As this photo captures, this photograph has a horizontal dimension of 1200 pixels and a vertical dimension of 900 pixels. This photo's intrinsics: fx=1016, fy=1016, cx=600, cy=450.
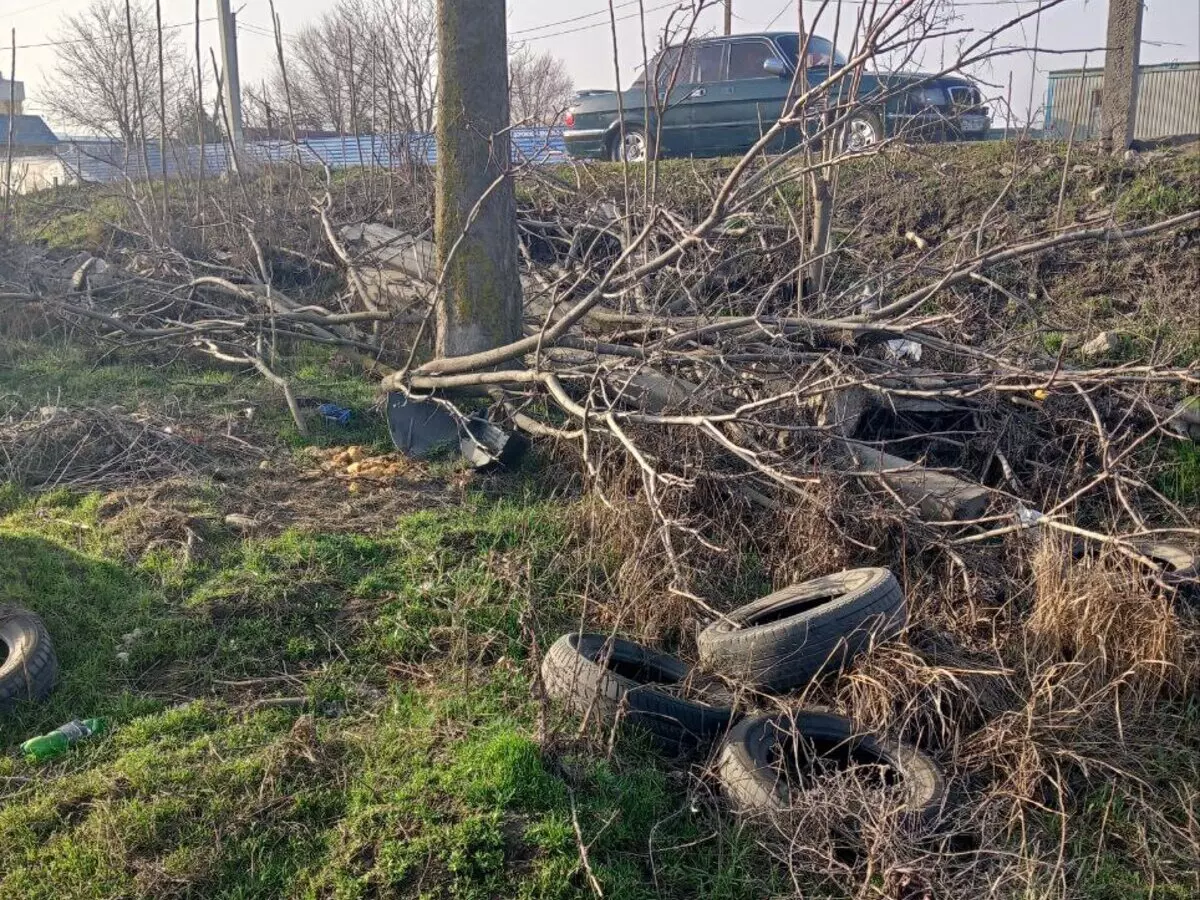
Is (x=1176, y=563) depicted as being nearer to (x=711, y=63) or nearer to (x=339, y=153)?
(x=711, y=63)

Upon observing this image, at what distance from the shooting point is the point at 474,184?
729 cm

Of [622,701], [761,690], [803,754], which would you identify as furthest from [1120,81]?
[622,701]

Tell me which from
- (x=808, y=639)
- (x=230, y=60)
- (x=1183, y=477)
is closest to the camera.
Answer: (x=808, y=639)

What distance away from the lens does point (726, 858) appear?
348cm

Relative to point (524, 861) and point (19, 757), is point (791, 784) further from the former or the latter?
point (19, 757)

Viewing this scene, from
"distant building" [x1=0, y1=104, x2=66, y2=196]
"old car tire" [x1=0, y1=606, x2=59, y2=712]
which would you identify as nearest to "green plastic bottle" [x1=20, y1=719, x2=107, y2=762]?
"old car tire" [x1=0, y1=606, x2=59, y2=712]

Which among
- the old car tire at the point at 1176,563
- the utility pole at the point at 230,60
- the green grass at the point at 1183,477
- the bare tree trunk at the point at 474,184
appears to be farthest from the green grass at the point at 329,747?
the utility pole at the point at 230,60

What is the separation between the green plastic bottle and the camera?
3881 millimetres

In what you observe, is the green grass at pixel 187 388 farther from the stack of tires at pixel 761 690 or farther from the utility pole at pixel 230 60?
→ the utility pole at pixel 230 60

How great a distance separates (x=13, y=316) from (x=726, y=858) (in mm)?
9824

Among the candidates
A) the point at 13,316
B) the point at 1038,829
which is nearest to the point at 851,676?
the point at 1038,829

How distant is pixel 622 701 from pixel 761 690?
2.34 ft

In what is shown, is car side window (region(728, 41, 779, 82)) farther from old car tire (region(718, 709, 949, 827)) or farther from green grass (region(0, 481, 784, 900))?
old car tire (region(718, 709, 949, 827))

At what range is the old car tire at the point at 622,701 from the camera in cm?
398
